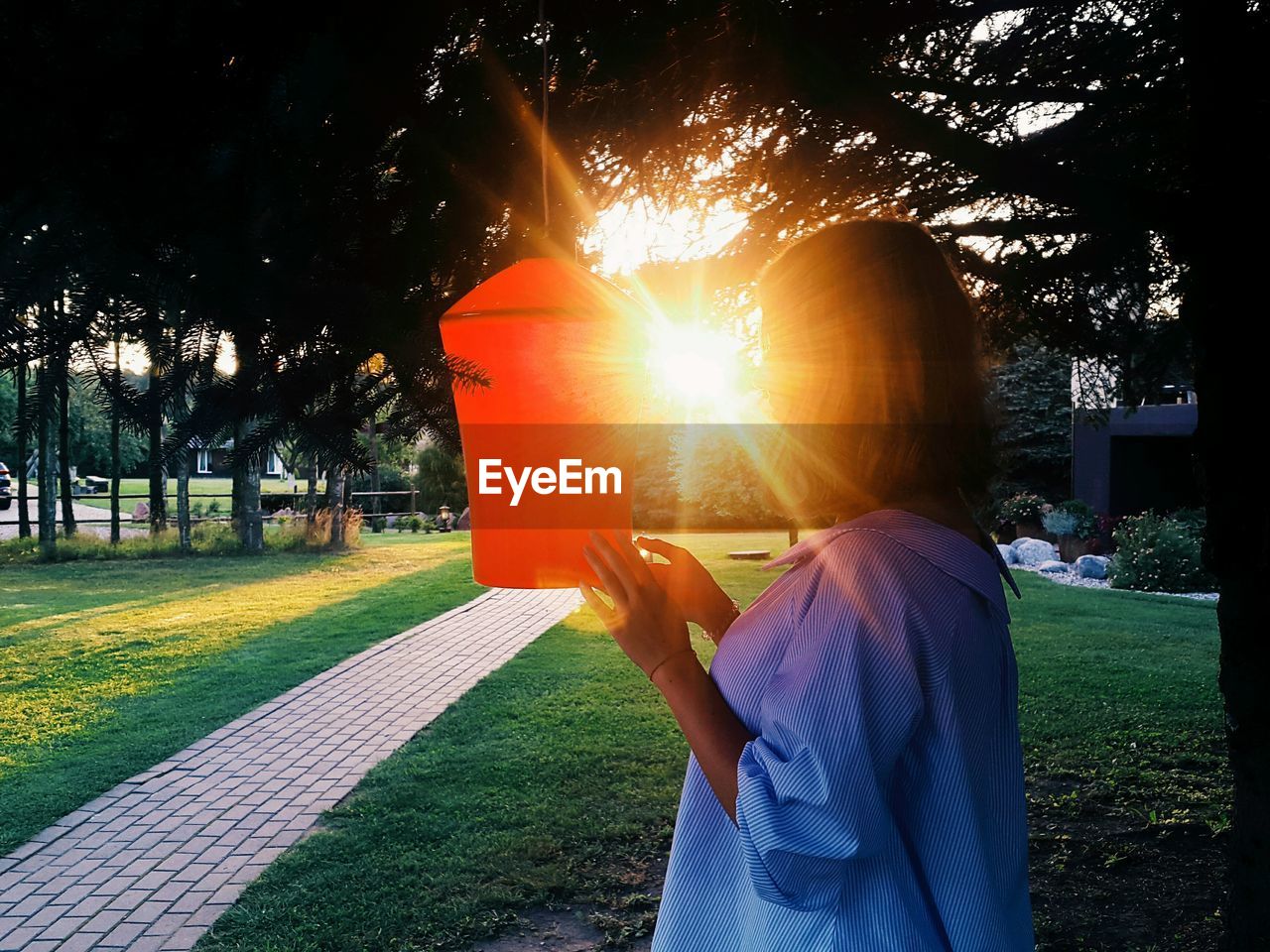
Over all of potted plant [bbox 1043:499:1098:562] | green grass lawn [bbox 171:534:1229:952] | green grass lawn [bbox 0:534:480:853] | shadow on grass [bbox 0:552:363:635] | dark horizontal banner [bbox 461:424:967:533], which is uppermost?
dark horizontal banner [bbox 461:424:967:533]

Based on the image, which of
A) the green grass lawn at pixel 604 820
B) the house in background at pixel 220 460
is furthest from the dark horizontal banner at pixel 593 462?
the green grass lawn at pixel 604 820

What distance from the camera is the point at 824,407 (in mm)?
1228

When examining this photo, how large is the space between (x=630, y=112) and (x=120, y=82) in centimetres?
148

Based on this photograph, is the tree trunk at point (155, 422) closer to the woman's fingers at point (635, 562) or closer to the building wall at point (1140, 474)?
the woman's fingers at point (635, 562)

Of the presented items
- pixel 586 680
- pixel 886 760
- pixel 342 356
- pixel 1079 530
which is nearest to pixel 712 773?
pixel 886 760

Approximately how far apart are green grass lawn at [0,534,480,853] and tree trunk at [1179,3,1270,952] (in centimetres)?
539

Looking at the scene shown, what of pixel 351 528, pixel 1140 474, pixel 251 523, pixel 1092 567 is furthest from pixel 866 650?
pixel 1140 474

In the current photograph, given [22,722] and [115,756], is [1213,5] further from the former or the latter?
[22,722]

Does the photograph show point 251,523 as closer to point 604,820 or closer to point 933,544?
point 604,820

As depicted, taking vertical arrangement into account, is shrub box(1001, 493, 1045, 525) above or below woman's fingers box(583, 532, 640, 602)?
below

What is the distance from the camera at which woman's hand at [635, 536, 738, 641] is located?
1356 mm

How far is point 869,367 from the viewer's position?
3.99 feet

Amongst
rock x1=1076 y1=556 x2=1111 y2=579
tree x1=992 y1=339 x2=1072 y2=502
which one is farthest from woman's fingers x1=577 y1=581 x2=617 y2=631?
tree x1=992 y1=339 x2=1072 y2=502

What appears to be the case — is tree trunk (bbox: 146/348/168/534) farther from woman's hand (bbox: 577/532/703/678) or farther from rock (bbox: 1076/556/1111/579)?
rock (bbox: 1076/556/1111/579)
